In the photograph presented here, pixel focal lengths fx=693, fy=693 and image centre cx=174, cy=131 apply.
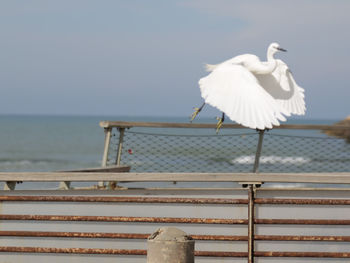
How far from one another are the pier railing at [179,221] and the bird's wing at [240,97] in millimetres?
1675

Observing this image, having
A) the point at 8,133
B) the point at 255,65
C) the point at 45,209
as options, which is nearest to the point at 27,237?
the point at 45,209

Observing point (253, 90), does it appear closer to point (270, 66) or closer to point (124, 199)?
point (270, 66)

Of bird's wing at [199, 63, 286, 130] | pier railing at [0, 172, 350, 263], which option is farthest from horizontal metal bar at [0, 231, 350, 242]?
bird's wing at [199, 63, 286, 130]

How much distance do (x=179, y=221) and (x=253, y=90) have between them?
294cm

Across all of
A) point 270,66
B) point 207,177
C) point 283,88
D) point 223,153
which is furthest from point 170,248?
point 223,153

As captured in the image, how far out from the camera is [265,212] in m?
4.60

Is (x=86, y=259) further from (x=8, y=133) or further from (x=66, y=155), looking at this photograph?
(x=8, y=133)

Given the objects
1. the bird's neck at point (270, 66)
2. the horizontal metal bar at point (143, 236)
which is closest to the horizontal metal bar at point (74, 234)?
the horizontal metal bar at point (143, 236)

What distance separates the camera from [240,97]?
23.4 feet

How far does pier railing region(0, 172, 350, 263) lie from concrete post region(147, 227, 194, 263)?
0.96 m

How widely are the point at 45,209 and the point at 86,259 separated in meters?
0.44

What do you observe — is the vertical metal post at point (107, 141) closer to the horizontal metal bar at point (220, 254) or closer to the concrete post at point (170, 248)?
the horizontal metal bar at point (220, 254)

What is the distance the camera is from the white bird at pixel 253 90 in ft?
21.6

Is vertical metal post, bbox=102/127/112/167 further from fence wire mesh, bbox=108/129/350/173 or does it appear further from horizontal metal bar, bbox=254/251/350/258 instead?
horizontal metal bar, bbox=254/251/350/258
